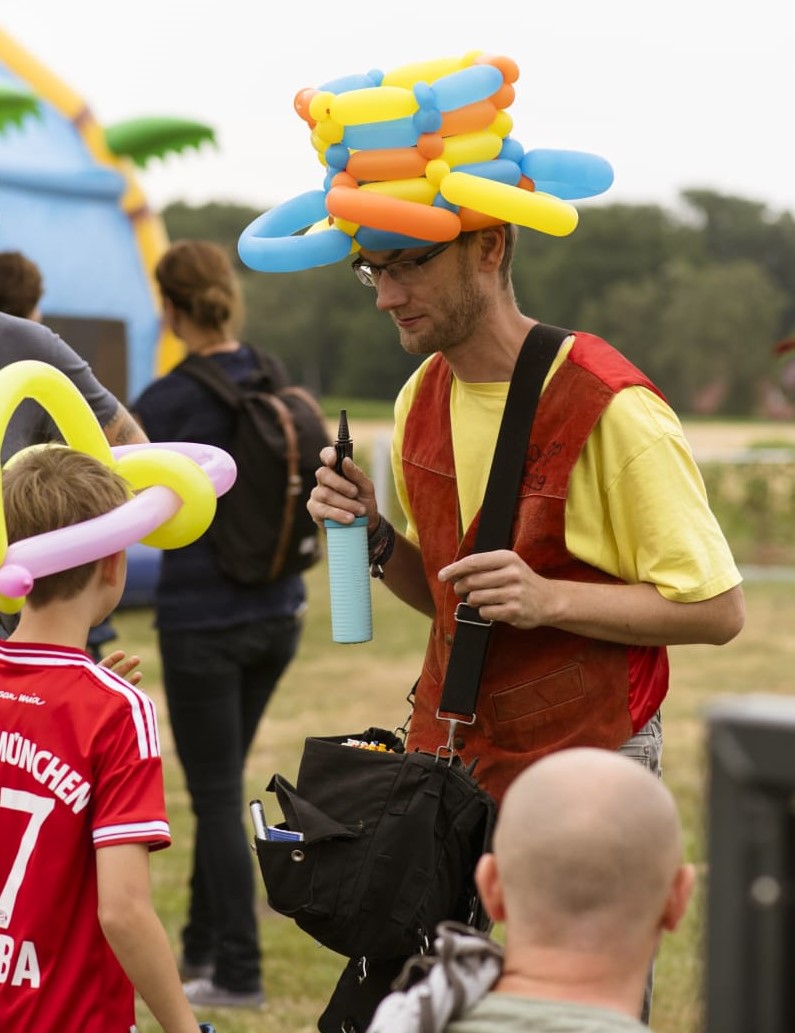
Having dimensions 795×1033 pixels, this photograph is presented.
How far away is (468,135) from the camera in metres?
2.60

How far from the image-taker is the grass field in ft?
14.8

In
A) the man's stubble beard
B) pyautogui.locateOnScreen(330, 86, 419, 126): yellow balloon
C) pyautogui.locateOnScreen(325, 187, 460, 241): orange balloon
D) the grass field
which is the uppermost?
pyautogui.locateOnScreen(330, 86, 419, 126): yellow balloon

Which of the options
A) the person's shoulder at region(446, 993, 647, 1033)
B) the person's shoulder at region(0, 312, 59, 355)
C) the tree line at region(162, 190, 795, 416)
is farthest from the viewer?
the tree line at region(162, 190, 795, 416)

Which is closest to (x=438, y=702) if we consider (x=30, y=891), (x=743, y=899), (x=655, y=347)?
(x=30, y=891)

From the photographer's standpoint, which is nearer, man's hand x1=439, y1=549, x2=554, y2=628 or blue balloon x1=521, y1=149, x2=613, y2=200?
man's hand x1=439, y1=549, x2=554, y2=628

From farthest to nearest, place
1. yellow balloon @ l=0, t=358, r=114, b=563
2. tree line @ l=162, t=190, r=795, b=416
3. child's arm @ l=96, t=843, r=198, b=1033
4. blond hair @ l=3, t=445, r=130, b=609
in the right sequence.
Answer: tree line @ l=162, t=190, r=795, b=416, yellow balloon @ l=0, t=358, r=114, b=563, blond hair @ l=3, t=445, r=130, b=609, child's arm @ l=96, t=843, r=198, b=1033

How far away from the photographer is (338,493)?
2.70 metres

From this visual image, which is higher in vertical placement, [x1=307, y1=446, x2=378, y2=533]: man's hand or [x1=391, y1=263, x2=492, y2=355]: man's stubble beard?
[x1=391, y1=263, x2=492, y2=355]: man's stubble beard

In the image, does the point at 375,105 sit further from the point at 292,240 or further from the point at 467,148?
the point at 292,240

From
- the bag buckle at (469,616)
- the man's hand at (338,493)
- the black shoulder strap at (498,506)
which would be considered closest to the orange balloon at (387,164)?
the black shoulder strap at (498,506)

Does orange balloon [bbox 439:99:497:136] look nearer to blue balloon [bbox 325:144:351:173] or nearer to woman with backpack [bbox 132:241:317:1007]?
blue balloon [bbox 325:144:351:173]

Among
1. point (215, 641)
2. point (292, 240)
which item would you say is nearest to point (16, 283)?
point (215, 641)

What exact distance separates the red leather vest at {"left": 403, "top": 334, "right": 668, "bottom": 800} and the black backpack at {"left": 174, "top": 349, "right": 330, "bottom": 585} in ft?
5.94

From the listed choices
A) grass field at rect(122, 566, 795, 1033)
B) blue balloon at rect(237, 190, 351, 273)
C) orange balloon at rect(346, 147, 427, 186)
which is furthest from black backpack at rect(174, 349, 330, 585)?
orange balloon at rect(346, 147, 427, 186)
